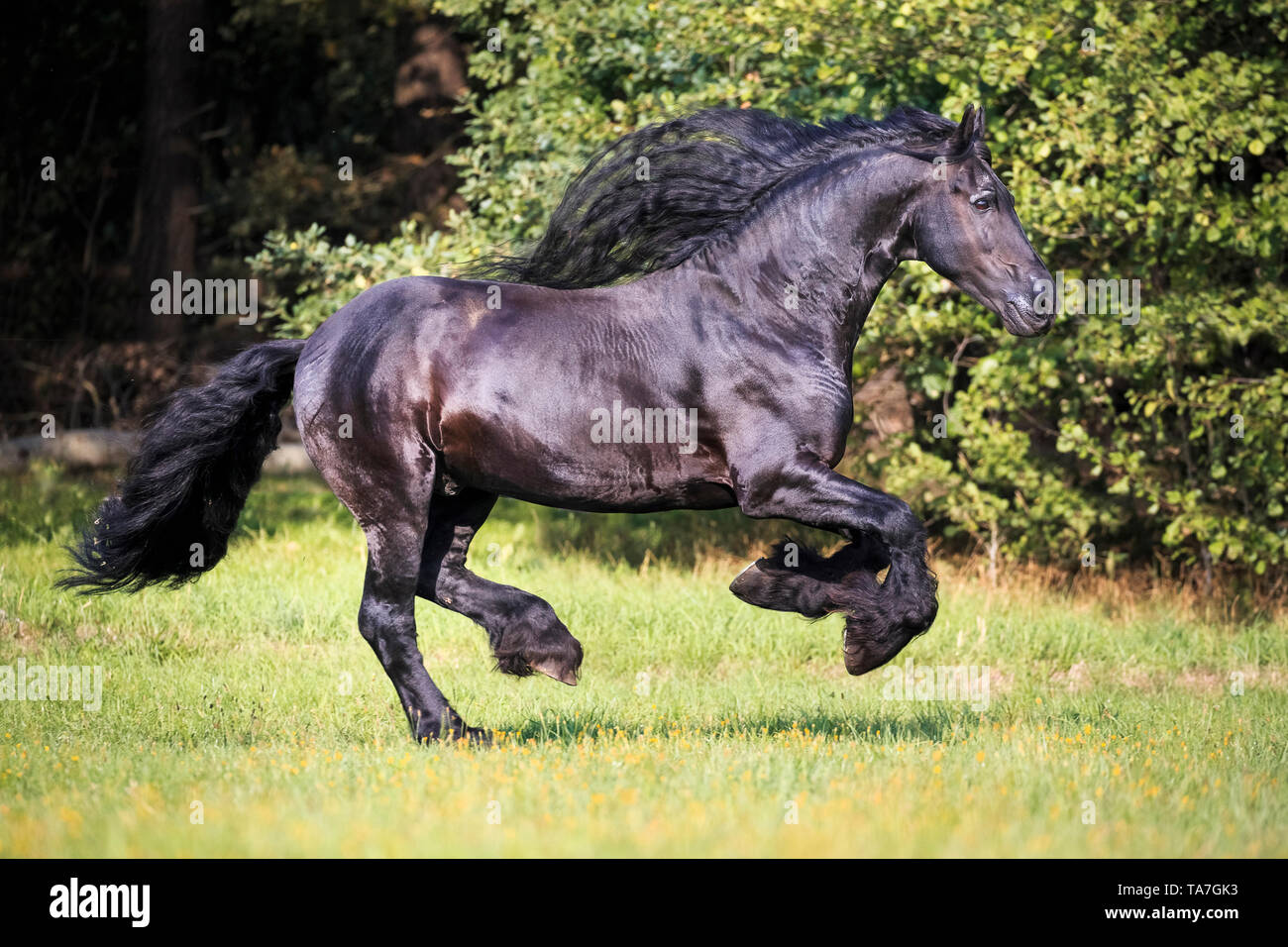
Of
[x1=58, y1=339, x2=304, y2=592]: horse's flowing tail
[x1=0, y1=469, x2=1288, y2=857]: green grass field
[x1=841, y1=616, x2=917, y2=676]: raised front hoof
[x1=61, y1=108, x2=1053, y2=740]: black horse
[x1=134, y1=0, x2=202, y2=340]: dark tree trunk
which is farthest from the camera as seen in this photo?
[x1=134, y1=0, x2=202, y2=340]: dark tree trunk

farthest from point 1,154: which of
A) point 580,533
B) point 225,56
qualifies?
point 580,533

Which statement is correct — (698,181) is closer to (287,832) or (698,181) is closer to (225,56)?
(287,832)

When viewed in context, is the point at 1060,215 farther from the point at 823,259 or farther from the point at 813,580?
the point at 813,580

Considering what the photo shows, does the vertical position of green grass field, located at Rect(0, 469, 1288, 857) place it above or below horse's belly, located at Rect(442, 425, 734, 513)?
below

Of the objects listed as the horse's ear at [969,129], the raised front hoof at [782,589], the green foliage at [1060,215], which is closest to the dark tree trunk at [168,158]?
the green foliage at [1060,215]

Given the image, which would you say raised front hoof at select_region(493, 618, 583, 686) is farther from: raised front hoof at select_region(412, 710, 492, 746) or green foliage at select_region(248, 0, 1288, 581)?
green foliage at select_region(248, 0, 1288, 581)

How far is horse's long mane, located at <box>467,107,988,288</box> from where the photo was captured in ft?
20.2

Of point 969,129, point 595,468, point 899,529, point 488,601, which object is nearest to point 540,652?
point 488,601

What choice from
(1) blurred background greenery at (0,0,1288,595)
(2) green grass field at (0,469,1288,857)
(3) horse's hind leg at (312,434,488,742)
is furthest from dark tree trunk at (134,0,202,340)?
(3) horse's hind leg at (312,434,488,742)

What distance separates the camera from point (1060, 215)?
10117 millimetres

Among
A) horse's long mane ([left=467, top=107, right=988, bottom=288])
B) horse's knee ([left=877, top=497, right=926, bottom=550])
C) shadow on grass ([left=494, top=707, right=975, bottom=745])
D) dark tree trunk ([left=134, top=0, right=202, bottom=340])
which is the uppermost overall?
dark tree trunk ([left=134, top=0, right=202, bottom=340])

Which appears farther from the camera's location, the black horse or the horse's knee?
the black horse

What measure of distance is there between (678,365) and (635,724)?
215cm
